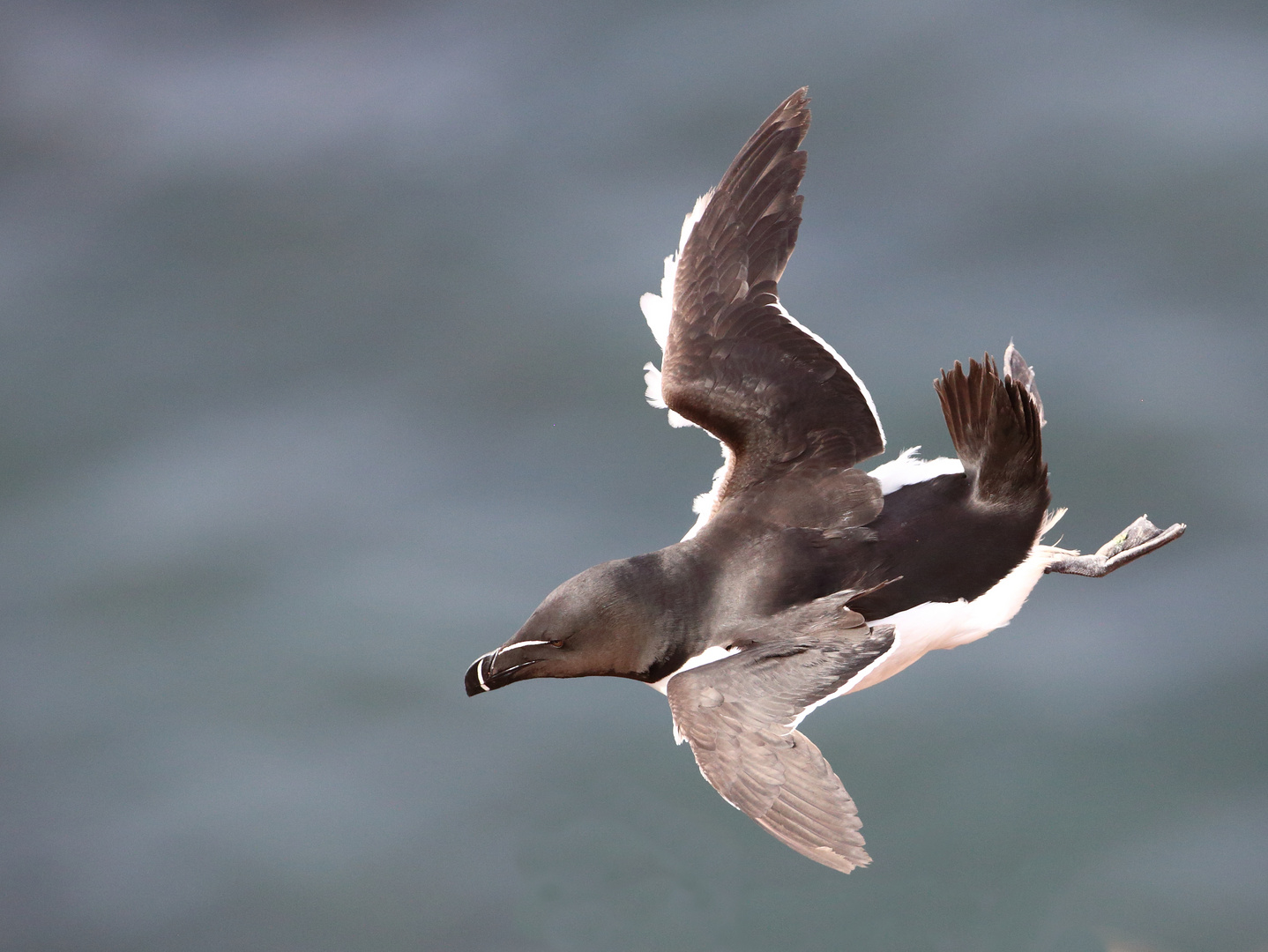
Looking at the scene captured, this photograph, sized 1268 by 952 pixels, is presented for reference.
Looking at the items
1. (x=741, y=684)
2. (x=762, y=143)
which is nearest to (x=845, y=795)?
(x=741, y=684)

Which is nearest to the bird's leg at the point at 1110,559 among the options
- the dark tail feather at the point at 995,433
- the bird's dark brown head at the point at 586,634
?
the dark tail feather at the point at 995,433

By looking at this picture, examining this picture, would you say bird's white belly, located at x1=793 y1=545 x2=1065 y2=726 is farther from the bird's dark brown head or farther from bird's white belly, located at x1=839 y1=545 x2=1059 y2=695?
the bird's dark brown head

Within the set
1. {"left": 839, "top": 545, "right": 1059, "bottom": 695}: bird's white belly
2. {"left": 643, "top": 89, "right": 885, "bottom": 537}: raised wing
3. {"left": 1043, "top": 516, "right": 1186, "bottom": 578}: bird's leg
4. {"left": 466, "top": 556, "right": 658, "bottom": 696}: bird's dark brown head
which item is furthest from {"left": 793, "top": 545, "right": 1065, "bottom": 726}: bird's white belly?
{"left": 466, "top": 556, "right": 658, "bottom": 696}: bird's dark brown head

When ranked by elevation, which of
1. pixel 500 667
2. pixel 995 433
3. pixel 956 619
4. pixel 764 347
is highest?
pixel 764 347

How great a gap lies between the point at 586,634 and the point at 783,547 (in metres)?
0.70

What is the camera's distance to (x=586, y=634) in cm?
497

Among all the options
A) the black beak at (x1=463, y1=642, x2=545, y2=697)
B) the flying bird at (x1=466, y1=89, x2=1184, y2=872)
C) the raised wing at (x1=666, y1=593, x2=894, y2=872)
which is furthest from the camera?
the black beak at (x1=463, y1=642, x2=545, y2=697)

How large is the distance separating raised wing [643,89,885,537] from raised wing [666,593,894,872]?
708 mm

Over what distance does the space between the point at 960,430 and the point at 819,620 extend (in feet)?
2.73

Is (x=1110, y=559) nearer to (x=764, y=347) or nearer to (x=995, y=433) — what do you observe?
(x=995, y=433)

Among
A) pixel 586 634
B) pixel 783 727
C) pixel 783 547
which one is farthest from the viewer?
pixel 783 547

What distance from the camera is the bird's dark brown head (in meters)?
4.96

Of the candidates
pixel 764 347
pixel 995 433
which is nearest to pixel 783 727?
pixel 995 433

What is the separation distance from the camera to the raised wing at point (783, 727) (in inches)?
172
